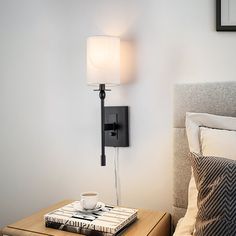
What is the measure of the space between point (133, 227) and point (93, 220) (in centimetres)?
15

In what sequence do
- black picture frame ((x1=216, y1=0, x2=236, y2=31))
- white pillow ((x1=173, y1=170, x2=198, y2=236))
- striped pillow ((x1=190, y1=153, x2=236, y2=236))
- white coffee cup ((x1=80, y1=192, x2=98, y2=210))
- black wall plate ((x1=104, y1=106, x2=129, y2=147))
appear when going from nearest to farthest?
striped pillow ((x1=190, y1=153, x2=236, y2=236)), white pillow ((x1=173, y1=170, x2=198, y2=236)), white coffee cup ((x1=80, y1=192, x2=98, y2=210)), black picture frame ((x1=216, y1=0, x2=236, y2=31)), black wall plate ((x1=104, y1=106, x2=129, y2=147))

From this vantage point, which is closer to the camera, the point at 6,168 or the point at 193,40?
the point at 193,40

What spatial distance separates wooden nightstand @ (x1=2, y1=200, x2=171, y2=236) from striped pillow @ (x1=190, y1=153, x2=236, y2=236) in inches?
11.3

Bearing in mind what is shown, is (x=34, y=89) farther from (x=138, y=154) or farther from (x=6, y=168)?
(x=138, y=154)

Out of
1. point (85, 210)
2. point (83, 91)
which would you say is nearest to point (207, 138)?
point (85, 210)

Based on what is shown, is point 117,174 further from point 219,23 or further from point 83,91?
point 219,23

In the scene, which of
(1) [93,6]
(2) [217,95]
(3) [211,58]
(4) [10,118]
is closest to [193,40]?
(3) [211,58]

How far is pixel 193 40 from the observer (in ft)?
4.02

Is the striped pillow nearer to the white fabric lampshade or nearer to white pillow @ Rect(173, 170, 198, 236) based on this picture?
white pillow @ Rect(173, 170, 198, 236)

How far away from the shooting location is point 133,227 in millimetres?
1016

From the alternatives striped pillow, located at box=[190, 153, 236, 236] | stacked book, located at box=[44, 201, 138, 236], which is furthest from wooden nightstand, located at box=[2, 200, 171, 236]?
striped pillow, located at box=[190, 153, 236, 236]

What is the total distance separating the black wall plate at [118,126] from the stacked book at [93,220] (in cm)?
34

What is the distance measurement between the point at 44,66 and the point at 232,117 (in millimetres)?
933

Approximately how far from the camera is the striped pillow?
692 mm
